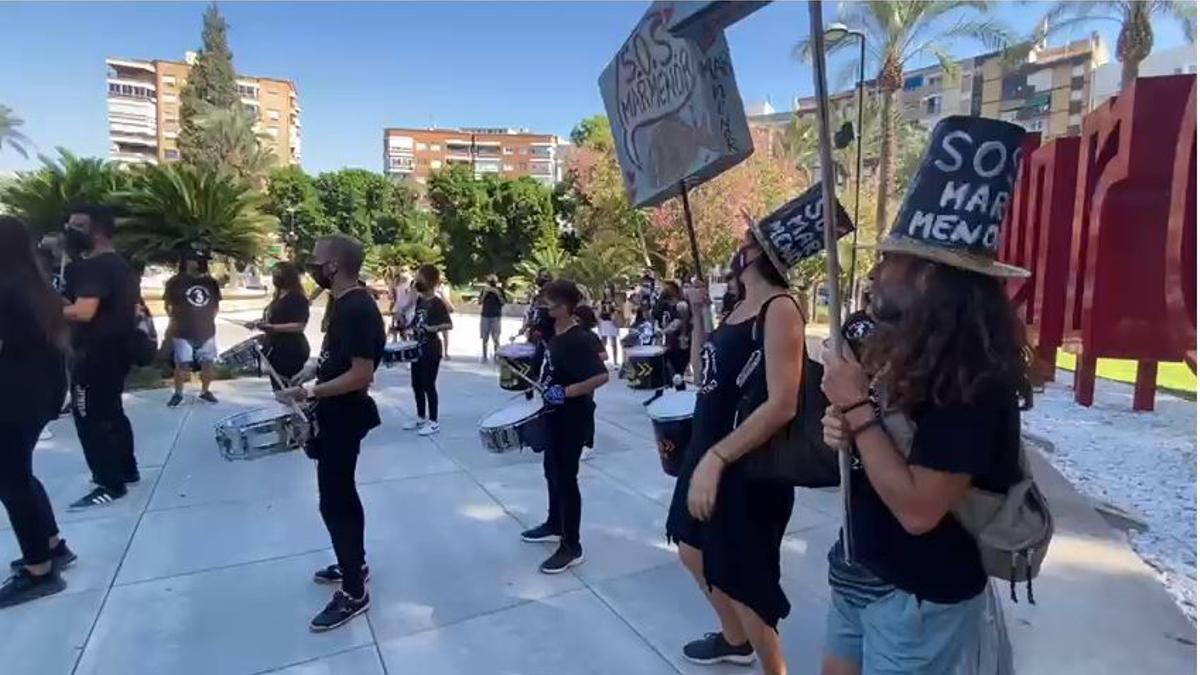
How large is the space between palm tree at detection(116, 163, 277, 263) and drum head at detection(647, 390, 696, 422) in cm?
859

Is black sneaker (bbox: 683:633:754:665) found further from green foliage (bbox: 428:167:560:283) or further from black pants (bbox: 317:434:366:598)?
green foliage (bbox: 428:167:560:283)

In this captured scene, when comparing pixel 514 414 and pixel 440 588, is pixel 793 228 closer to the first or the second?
pixel 514 414

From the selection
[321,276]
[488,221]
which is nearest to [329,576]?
[321,276]

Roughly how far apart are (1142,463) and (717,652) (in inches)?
214

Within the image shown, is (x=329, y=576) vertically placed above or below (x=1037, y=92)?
below

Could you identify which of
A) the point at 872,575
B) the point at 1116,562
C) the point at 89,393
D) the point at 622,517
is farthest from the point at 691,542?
the point at 89,393

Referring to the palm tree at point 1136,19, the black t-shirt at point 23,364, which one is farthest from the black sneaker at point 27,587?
the palm tree at point 1136,19

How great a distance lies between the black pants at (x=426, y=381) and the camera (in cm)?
678

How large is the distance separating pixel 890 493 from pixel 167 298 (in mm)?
8373

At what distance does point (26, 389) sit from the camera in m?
3.24

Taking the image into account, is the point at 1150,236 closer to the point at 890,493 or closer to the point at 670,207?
the point at 890,493

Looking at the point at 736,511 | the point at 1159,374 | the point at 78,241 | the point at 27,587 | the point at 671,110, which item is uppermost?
the point at 671,110

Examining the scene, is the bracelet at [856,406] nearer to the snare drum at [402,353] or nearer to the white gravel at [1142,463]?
Result: the white gravel at [1142,463]

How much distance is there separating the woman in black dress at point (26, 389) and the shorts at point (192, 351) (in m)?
4.88
